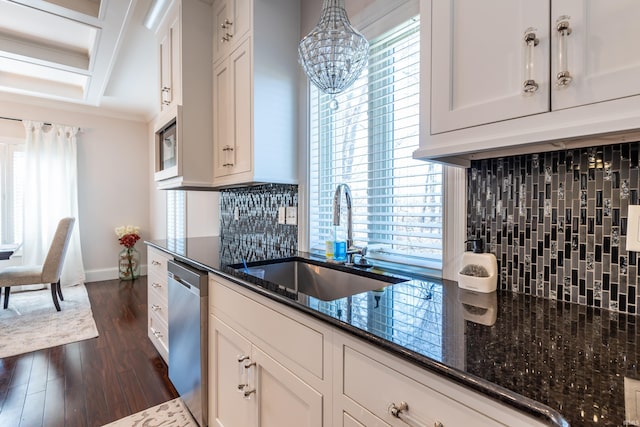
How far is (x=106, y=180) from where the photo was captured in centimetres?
504

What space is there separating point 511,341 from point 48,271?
4.42m

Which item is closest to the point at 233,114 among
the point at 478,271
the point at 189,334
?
the point at 189,334

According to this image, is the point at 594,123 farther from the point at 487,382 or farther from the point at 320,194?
the point at 320,194

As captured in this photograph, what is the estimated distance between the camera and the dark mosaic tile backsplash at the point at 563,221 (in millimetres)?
882

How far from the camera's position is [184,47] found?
87.1 inches

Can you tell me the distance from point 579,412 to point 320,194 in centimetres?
163

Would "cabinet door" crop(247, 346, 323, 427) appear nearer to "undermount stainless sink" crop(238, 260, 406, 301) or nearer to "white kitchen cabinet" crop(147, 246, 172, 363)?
"undermount stainless sink" crop(238, 260, 406, 301)

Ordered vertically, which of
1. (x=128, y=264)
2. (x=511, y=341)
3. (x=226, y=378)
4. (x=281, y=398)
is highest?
(x=511, y=341)

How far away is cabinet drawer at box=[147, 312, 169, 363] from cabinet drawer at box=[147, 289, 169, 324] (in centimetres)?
3

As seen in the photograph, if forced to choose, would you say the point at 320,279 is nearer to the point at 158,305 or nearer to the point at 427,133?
the point at 427,133

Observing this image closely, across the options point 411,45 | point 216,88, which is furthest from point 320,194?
point 216,88

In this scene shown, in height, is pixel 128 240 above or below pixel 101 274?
above

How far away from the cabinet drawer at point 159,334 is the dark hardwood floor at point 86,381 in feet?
0.37

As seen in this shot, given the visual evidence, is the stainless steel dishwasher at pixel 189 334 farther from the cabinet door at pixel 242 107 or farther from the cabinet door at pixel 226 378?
the cabinet door at pixel 242 107
